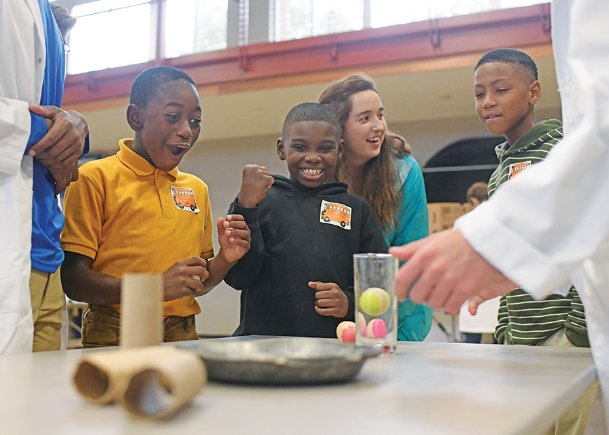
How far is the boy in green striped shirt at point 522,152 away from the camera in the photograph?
4.62 feet

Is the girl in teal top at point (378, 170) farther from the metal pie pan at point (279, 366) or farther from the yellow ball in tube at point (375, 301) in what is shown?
the metal pie pan at point (279, 366)

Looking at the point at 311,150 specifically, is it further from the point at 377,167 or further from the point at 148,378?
the point at 148,378

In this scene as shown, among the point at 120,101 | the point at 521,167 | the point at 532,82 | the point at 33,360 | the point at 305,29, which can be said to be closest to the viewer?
the point at 33,360

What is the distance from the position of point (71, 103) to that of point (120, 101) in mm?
645

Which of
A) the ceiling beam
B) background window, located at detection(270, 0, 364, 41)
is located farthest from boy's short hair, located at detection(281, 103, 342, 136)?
background window, located at detection(270, 0, 364, 41)

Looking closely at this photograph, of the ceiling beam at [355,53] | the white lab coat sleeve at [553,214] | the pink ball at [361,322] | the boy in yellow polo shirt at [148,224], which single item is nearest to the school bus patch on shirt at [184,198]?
the boy in yellow polo shirt at [148,224]

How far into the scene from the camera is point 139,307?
1.86 feet

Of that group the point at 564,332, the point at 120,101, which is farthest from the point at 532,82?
the point at 120,101

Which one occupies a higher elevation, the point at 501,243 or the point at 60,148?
the point at 60,148

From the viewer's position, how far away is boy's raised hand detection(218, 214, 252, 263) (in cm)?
146

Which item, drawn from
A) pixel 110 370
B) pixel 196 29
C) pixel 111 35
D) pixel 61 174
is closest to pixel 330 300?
pixel 61 174

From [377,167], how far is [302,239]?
45 cm

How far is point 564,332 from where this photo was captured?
4.72 ft

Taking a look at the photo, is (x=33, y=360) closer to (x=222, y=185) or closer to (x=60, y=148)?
(x=60, y=148)
